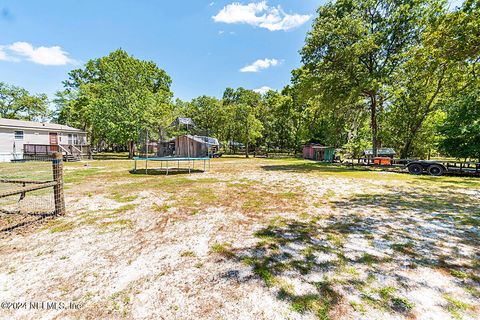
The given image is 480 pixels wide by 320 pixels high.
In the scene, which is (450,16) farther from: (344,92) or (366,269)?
(366,269)

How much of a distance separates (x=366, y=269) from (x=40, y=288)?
4.26 metres

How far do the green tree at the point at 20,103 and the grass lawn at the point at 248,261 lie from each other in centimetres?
4595

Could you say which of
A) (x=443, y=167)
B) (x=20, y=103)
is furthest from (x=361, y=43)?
(x=20, y=103)

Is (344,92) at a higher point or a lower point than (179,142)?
higher

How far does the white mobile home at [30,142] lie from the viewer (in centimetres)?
2019

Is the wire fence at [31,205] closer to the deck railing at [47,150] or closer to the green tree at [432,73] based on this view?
the green tree at [432,73]

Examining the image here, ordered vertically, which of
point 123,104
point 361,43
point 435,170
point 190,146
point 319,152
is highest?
point 361,43

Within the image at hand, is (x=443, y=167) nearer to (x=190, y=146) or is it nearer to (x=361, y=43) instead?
(x=361, y=43)

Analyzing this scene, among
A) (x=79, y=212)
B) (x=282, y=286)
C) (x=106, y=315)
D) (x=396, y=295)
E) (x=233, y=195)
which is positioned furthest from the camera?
(x=233, y=195)

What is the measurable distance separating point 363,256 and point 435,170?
13.6 m

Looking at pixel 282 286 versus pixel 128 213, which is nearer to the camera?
pixel 282 286

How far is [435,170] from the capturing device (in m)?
12.6

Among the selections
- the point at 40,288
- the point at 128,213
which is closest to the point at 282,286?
the point at 40,288

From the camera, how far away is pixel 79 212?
5.44 metres
